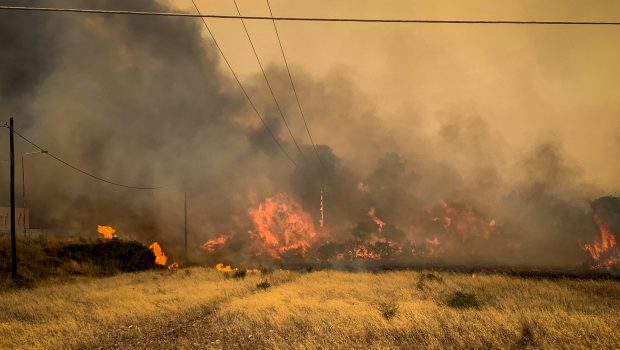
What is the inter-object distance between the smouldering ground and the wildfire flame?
60.0 meters

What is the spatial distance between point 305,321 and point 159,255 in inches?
1639

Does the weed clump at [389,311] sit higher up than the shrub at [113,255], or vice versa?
the weed clump at [389,311]

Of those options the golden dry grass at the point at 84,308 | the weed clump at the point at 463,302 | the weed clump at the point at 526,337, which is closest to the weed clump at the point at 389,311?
the weed clump at the point at 463,302

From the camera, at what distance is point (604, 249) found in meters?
76.5

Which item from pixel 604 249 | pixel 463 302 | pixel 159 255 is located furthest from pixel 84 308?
pixel 604 249

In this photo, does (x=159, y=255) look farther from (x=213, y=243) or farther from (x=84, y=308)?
(x=84, y=308)

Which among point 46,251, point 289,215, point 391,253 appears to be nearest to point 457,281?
point 46,251

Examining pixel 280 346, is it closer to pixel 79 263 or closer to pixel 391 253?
pixel 79 263

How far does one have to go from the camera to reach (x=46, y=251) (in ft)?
122

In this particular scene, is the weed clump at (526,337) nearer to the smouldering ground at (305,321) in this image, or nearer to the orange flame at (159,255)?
the smouldering ground at (305,321)

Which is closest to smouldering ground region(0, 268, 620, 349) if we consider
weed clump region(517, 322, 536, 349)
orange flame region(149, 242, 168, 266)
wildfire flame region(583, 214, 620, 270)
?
weed clump region(517, 322, 536, 349)

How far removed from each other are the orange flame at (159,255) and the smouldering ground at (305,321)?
2758 cm

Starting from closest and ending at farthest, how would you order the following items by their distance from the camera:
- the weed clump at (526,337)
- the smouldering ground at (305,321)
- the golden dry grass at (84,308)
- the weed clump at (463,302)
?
the weed clump at (526,337), the smouldering ground at (305,321), the golden dry grass at (84,308), the weed clump at (463,302)

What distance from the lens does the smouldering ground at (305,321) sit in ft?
34.2
